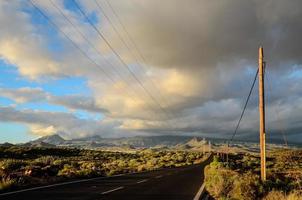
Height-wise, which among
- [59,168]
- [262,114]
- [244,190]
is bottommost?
[59,168]

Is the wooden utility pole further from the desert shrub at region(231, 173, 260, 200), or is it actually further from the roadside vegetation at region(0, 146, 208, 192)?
the roadside vegetation at region(0, 146, 208, 192)

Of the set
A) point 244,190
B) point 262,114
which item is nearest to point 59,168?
point 262,114

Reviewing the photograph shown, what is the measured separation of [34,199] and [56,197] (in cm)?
105

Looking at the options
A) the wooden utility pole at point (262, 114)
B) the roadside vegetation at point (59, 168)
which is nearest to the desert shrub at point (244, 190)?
the wooden utility pole at point (262, 114)

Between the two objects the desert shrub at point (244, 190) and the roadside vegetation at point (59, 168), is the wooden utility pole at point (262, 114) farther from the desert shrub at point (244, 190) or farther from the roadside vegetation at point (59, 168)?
the roadside vegetation at point (59, 168)

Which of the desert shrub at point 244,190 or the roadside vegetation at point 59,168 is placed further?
the roadside vegetation at point 59,168

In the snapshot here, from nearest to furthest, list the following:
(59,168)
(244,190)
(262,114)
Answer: (244,190) < (262,114) < (59,168)

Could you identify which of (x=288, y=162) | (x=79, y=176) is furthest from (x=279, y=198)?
(x=288, y=162)

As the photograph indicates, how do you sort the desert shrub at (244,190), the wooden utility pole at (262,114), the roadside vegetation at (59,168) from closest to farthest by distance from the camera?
the desert shrub at (244,190)
the roadside vegetation at (59,168)
the wooden utility pole at (262,114)

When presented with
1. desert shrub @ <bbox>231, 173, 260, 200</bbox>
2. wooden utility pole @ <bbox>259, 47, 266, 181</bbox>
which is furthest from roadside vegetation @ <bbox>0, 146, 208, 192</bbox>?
wooden utility pole @ <bbox>259, 47, 266, 181</bbox>

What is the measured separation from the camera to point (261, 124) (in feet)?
78.3

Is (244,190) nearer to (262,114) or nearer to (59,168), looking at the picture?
(262,114)

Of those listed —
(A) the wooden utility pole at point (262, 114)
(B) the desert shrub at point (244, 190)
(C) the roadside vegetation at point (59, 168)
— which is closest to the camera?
(B) the desert shrub at point (244, 190)

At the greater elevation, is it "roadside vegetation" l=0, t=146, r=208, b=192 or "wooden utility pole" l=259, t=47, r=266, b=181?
"wooden utility pole" l=259, t=47, r=266, b=181
